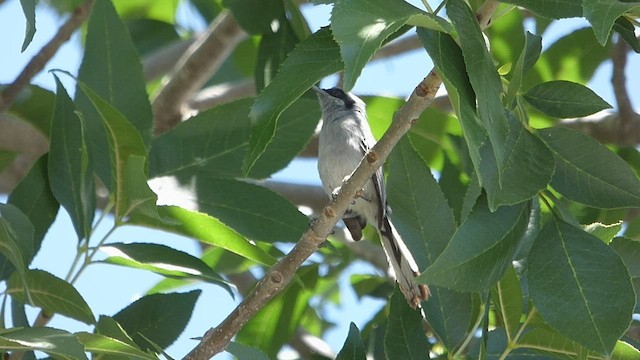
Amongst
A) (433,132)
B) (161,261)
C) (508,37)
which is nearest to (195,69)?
(433,132)

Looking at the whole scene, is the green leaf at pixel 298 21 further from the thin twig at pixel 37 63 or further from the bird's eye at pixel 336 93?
the bird's eye at pixel 336 93

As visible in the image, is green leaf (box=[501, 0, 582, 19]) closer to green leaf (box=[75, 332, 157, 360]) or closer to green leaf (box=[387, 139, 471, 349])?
green leaf (box=[387, 139, 471, 349])

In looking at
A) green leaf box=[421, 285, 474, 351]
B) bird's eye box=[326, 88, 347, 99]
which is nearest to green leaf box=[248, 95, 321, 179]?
green leaf box=[421, 285, 474, 351]

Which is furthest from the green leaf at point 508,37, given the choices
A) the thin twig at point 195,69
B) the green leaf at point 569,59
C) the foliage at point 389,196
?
the thin twig at point 195,69

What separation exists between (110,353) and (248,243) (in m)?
0.62

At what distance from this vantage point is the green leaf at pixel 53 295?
8.57 ft

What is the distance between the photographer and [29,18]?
7.04 feet

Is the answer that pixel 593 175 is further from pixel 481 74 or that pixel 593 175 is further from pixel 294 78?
pixel 294 78

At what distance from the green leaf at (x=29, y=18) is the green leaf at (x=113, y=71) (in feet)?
3.51

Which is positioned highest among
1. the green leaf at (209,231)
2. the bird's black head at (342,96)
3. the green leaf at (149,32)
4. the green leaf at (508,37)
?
the green leaf at (149,32)

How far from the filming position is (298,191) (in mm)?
4996

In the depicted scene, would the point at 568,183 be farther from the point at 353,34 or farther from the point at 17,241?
the point at 17,241

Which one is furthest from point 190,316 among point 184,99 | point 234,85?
point 234,85

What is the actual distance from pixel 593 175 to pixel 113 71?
5.17ft
